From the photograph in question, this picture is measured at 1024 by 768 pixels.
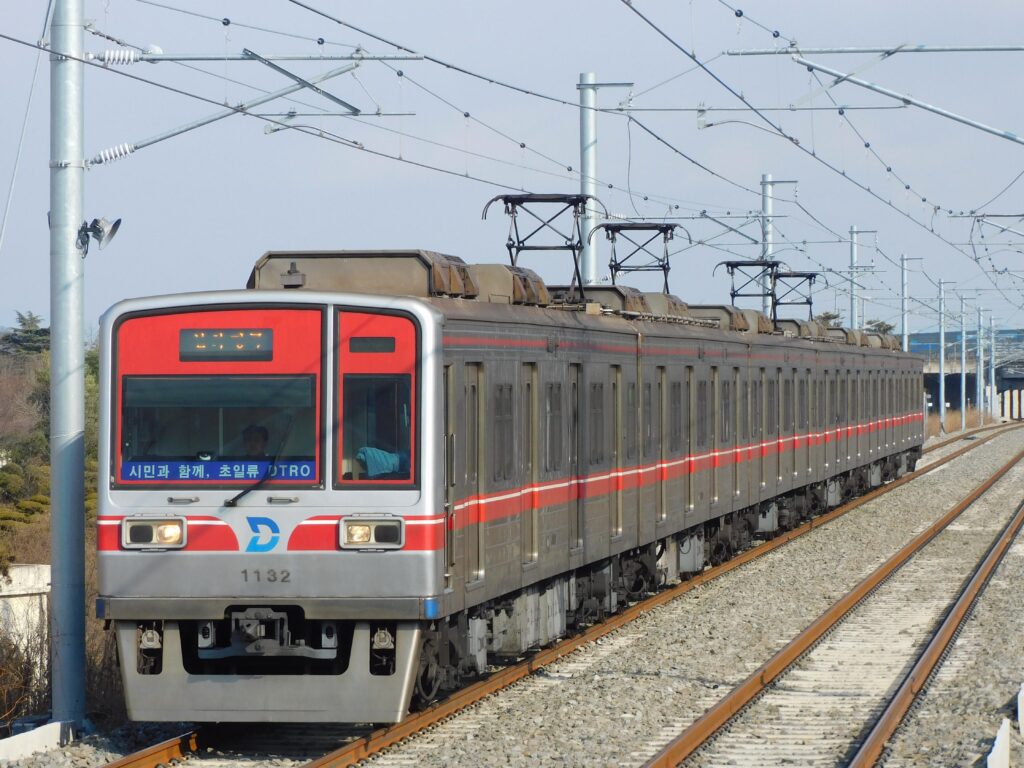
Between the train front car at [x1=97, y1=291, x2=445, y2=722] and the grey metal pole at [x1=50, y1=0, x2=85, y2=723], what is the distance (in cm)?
96

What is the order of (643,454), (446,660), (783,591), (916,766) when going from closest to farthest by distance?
1. (916,766)
2. (446,660)
3. (643,454)
4. (783,591)

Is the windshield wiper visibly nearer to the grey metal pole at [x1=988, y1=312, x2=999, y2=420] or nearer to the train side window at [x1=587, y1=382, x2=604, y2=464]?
the train side window at [x1=587, y1=382, x2=604, y2=464]

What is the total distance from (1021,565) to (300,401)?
1240 cm

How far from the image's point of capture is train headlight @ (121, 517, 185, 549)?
9461 mm

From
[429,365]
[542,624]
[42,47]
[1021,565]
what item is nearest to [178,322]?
[429,365]

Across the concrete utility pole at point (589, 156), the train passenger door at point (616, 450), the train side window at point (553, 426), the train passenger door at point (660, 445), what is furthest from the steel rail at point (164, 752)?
the concrete utility pole at point (589, 156)

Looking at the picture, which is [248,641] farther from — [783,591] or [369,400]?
[783,591]

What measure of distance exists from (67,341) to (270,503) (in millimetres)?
1951

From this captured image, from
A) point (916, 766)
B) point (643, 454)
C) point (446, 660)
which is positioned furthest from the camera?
point (643, 454)

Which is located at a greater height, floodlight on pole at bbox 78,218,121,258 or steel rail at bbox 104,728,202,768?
floodlight on pole at bbox 78,218,121,258

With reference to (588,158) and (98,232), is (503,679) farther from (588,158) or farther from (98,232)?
(588,158)

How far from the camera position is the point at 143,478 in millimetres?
9516

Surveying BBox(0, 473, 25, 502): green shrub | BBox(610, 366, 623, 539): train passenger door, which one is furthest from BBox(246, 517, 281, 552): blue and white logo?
BBox(0, 473, 25, 502): green shrub

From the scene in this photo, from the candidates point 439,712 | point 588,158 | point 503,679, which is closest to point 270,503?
point 439,712
